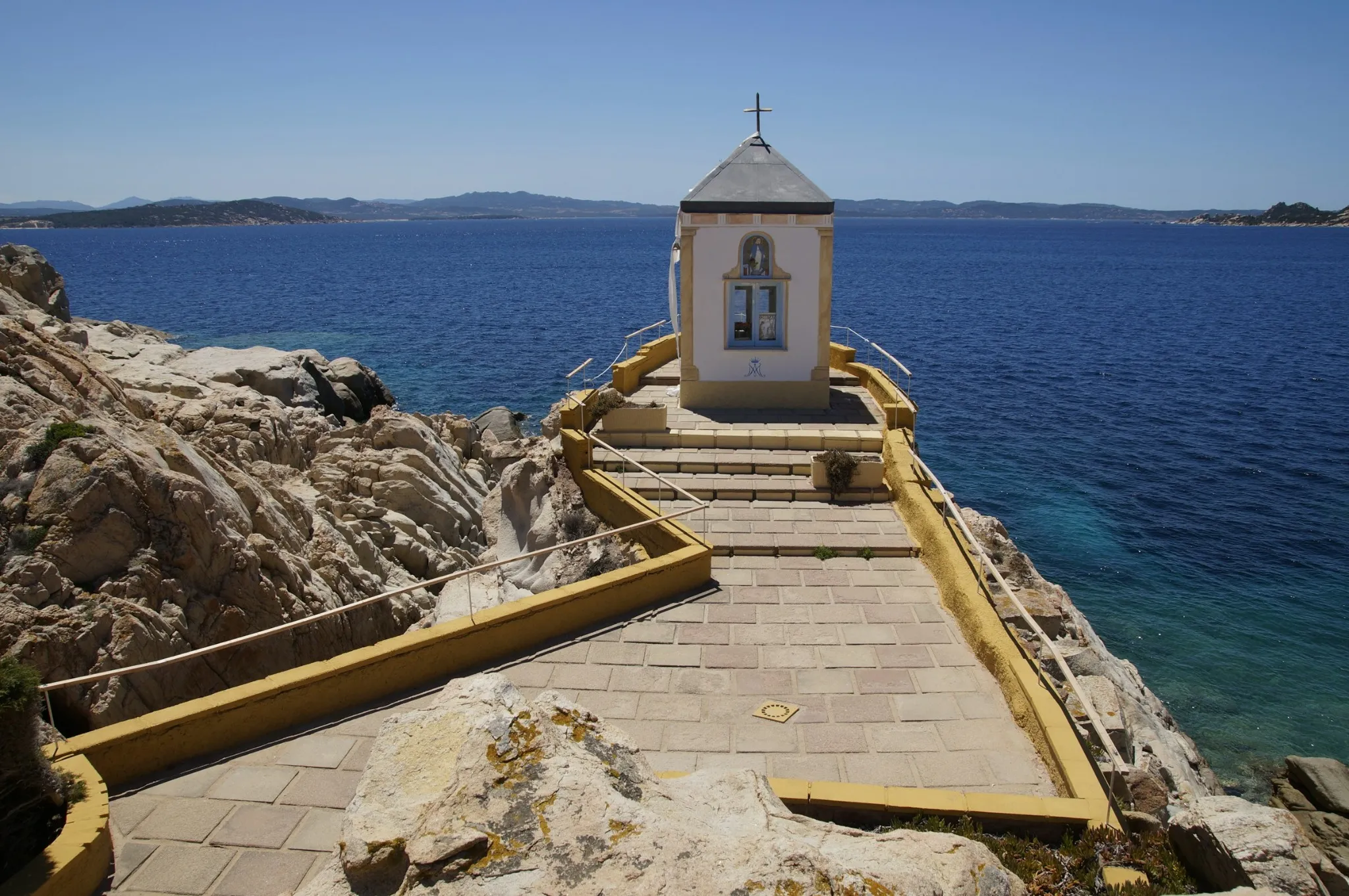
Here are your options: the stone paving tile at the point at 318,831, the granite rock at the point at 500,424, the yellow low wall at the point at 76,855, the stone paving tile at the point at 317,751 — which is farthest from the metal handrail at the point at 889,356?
the granite rock at the point at 500,424

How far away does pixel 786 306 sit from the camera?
17.2 metres

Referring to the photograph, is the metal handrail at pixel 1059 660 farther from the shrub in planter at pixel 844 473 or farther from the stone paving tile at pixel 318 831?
the stone paving tile at pixel 318 831

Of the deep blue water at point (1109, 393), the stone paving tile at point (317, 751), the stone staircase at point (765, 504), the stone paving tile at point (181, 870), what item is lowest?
the deep blue water at point (1109, 393)

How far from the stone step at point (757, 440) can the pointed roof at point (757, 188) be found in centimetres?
422

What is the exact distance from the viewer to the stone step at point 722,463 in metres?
14.7

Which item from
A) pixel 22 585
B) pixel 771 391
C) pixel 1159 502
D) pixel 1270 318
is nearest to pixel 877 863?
pixel 22 585

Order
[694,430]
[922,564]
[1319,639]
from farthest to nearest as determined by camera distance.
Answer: [1319,639]
[694,430]
[922,564]

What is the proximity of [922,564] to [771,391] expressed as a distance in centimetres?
647

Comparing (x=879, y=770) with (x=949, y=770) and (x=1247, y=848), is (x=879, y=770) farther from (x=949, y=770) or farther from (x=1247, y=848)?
(x=1247, y=848)

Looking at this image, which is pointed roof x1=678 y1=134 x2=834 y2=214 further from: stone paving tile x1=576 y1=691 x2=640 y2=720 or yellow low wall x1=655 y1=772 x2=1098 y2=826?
yellow low wall x1=655 y1=772 x2=1098 y2=826

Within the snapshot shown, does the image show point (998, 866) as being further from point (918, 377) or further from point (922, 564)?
point (918, 377)

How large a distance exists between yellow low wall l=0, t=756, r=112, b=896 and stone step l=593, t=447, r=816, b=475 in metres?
8.99

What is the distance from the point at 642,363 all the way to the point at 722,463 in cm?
595

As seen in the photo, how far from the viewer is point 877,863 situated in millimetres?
4121
